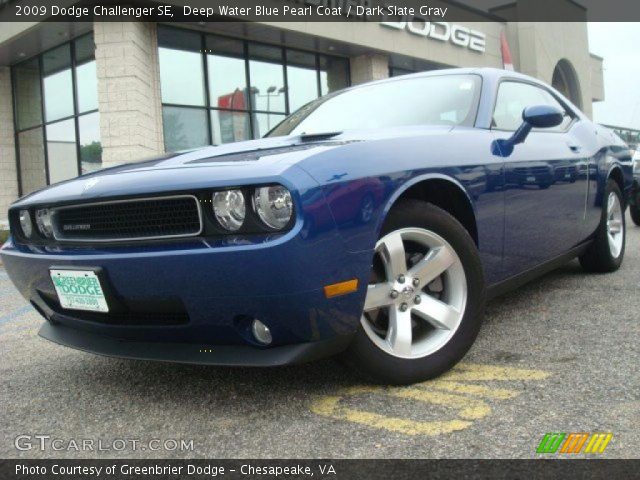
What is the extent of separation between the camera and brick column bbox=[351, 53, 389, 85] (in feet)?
50.8

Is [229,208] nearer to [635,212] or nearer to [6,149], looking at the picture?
[635,212]

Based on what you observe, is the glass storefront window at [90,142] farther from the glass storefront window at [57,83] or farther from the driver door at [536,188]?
the driver door at [536,188]

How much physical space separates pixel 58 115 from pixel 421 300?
13.0 m

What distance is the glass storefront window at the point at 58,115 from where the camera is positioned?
12227 millimetres

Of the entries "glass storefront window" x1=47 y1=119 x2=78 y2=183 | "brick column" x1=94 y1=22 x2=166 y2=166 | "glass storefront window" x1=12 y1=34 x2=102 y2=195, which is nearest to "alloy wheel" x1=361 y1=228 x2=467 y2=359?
"brick column" x1=94 y1=22 x2=166 y2=166

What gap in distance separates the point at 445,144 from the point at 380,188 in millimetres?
563

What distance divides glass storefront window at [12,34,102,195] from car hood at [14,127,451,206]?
32.7ft

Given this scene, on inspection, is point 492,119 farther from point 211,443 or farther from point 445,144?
point 211,443

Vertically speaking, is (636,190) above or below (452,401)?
above

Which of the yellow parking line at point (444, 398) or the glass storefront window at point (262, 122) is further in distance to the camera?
the glass storefront window at point (262, 122)

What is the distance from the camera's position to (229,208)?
1.93 metres

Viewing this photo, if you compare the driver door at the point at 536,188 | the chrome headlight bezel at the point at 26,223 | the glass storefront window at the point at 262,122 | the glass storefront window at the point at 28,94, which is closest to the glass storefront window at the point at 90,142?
the glass storefront window at the point at 28,94

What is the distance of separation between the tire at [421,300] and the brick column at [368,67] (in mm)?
13611

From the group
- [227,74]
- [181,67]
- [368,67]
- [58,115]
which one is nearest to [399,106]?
[181,67]
